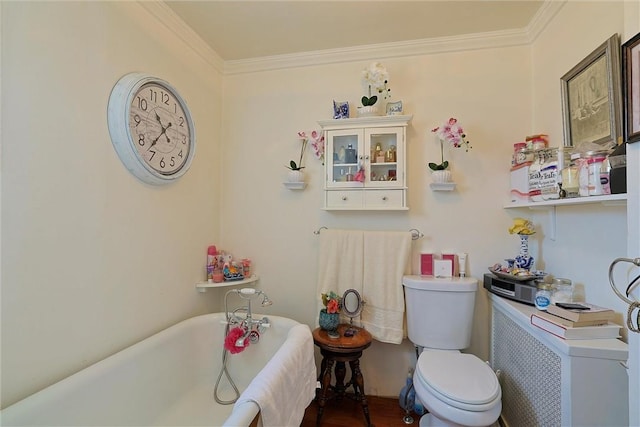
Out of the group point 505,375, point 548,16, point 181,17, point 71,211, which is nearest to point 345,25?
point 181,17

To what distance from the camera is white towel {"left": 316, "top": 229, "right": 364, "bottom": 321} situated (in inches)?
75.3

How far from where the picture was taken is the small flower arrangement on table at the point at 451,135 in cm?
175

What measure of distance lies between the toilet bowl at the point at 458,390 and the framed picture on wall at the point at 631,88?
1.11m

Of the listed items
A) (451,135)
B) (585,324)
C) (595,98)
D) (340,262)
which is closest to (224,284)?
(340,262)

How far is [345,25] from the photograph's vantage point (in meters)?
1.76

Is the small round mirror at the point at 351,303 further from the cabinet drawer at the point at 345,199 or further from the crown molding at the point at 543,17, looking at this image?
the crown molding at the point at 543,17

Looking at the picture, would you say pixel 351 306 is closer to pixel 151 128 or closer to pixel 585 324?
pixel 585 324

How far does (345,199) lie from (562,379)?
134cm

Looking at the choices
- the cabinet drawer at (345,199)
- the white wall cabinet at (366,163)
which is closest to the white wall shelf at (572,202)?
the white wall cabinet at (366,163)

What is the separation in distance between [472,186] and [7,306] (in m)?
2.33

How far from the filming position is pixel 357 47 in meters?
2.00

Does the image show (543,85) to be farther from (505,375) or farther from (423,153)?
(505,375)

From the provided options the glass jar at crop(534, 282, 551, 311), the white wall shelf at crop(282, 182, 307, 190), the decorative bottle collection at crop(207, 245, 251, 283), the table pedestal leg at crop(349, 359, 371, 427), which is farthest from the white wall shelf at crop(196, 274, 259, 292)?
A: the glass jar at crop(534, 282, 551, 311)

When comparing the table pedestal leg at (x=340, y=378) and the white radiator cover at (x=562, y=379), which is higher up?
the white radiator cover at (x=562, y=379)
